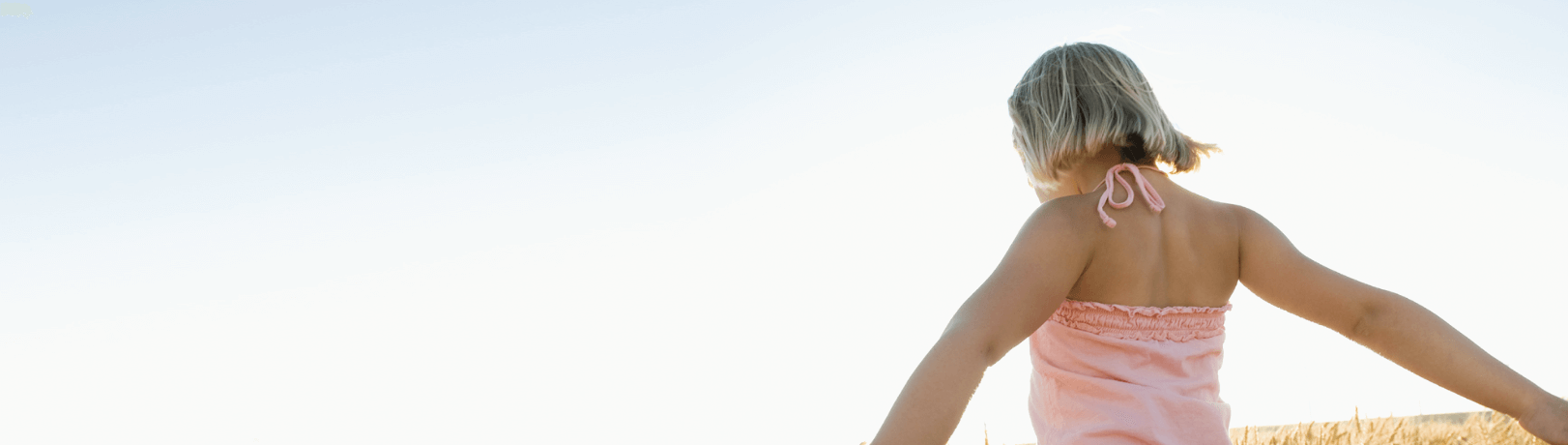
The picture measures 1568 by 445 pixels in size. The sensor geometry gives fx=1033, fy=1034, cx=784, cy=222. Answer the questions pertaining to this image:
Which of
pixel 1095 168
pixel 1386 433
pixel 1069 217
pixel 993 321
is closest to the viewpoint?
pixel 993 321

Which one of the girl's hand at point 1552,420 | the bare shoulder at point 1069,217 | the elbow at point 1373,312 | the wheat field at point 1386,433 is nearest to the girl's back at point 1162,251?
the bare shoulder at point 1069,217

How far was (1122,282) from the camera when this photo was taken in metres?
2.26

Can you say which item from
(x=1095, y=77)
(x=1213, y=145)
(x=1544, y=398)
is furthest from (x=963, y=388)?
(x=1544, y=398)

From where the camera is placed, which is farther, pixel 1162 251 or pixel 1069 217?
pixel 1162 251

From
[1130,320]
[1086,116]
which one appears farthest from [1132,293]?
[1086,116]

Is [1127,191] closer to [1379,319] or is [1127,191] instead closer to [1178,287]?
[1178,287]

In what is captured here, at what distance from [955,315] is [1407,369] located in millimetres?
1267

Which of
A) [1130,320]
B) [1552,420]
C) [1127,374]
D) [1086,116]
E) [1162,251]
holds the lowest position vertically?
[1552,420]

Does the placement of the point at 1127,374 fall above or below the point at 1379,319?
below

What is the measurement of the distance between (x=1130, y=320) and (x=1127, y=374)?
12 cm

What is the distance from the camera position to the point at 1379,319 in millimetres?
2445

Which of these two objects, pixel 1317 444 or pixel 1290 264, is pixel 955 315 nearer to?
pixel 1290 264

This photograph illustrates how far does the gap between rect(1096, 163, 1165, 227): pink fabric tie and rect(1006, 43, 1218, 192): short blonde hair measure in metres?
0.10

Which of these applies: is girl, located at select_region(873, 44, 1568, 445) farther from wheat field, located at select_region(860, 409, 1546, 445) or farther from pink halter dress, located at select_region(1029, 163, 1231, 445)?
wheat field, located at select_region(860, 409, 1546, 445)
